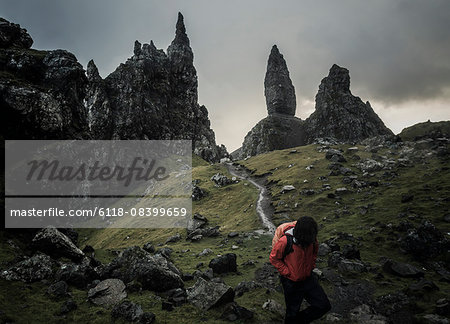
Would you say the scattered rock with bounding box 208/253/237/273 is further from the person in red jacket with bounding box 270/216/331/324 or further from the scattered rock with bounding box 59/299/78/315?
the person in red jacket with bounding box 270/216/331/324

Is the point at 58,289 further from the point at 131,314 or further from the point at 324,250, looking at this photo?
the point at 324,250

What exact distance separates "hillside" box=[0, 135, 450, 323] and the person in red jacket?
352cm

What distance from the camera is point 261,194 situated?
2402 inches

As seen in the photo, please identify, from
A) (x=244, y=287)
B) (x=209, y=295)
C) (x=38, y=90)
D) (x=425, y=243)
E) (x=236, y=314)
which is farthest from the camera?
(x=38, y=90)

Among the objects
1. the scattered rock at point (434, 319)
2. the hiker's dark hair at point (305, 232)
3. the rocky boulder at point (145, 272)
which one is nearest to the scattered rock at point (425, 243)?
the scattered rock at point (434, 319)

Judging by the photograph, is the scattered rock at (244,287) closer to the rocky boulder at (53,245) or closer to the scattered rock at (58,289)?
the scattered rock at (58,289)

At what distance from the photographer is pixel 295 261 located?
949 cm

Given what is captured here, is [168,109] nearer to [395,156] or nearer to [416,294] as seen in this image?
[395,156]

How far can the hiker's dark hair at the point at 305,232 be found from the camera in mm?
9070

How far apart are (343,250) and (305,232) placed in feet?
49.2

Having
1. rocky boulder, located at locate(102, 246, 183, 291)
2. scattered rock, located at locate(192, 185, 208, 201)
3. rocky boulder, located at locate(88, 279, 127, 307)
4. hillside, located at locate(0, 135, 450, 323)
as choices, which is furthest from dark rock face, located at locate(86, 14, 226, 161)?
rocky boulder, located at locate(88, 279, 127, 307)

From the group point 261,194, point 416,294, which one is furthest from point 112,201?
point 416,294

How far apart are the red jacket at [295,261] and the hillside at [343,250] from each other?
454cm

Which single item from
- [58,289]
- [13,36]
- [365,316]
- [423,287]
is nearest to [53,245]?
[58,289]
